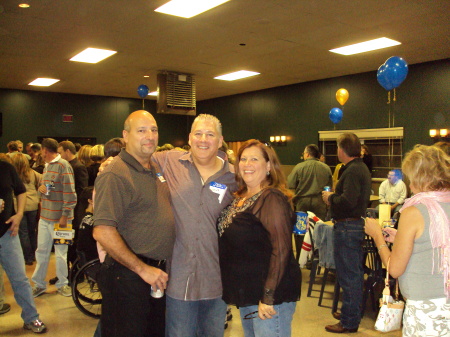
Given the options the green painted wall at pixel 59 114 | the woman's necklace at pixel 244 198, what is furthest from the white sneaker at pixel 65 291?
the green painted wall at pixel 59 114

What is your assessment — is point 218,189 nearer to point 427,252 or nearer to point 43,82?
point 427,252

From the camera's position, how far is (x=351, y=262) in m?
3.71

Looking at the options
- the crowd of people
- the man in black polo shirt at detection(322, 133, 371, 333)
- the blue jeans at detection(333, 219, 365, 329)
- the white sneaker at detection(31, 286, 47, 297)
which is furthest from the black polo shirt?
the white sneaker at detection(31, 286, 47, 297)

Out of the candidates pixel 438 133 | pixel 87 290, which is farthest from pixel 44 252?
Result: pixel 438 133

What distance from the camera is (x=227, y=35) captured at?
6.26 metres

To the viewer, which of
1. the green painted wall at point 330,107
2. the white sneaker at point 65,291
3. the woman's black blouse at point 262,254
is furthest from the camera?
the green painted wall at point 330,107

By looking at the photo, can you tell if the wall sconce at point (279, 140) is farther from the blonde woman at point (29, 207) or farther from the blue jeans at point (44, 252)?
the blue jeans at point (44, 252)

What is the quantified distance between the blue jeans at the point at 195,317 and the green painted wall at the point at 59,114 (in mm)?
10922

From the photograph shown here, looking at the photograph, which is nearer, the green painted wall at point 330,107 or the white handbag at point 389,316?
the white handbag at point 389,316

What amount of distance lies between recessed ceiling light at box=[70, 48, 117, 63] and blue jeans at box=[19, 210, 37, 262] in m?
3.01

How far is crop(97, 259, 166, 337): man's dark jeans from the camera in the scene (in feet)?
7.05

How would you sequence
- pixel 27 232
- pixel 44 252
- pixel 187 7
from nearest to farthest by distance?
pixel 44 252 < pixel 187 7 < pixel 27 232

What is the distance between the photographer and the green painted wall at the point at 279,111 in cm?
829

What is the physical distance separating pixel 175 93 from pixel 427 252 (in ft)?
25.2
